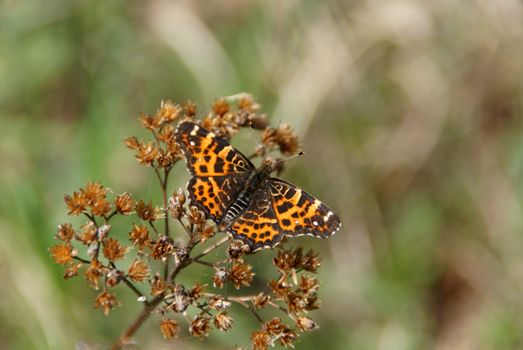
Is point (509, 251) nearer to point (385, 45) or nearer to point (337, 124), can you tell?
point (337, 124)

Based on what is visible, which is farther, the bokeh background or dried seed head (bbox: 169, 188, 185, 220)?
the bokeh background

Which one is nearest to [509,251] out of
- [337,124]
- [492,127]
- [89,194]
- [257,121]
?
[492,127]

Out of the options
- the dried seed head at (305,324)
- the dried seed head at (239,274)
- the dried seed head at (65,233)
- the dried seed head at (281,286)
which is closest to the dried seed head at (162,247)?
the dried seed head at (239,274)

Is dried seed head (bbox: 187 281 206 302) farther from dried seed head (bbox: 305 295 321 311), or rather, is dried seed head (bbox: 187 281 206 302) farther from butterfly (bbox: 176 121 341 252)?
dried seed head (bbox: 305 295 321 311)

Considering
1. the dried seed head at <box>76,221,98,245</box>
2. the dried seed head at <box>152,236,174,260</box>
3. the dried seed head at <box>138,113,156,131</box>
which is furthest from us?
the dried seed head at <box>138,113,156,131</box>

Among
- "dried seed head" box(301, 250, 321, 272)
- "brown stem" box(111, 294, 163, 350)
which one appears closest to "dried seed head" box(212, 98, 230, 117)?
"dried seed head" box(301, 250, 321, 272)

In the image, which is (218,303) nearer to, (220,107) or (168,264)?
(168,264)

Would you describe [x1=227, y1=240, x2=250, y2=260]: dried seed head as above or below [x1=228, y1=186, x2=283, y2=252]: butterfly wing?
below

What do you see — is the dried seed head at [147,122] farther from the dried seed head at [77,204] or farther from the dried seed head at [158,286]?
the dried seed head at [158,286]
